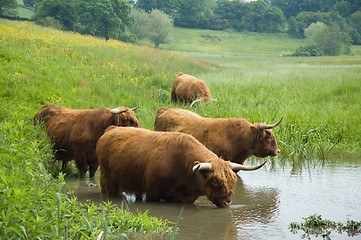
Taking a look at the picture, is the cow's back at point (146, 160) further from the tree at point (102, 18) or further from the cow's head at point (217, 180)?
the tree at point (102, 18)

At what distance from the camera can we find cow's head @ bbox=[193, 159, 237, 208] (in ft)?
19.9

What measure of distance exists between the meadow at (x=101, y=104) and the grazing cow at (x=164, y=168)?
1.86 ft

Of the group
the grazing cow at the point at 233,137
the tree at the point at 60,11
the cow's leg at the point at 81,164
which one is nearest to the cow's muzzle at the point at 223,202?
the grazing cow at the point at 233,137

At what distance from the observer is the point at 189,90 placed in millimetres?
15812

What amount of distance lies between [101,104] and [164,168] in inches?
366

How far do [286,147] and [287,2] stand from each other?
82411 millimetres

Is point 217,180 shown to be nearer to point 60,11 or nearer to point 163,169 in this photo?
point 163,169

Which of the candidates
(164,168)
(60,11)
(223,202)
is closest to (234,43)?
(60,11)

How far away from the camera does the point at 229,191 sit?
242 inches

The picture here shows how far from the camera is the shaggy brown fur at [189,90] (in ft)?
50.6

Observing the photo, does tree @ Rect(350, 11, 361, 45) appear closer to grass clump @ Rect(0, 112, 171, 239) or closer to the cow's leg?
the cow's leg

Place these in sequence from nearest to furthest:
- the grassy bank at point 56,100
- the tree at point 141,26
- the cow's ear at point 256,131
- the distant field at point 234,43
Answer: the grassy bank at point 56,100 < the cow's ear at point 256,131 < the tree at point 141,26 < the distant field at point 234,43

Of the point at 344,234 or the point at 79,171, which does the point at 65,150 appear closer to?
the point at 79,171

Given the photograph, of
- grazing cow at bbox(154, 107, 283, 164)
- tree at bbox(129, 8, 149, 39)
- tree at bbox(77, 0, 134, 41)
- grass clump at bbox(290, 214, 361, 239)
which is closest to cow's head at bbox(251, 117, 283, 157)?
grazing cow at bbox(154, 107, 283, 164)
